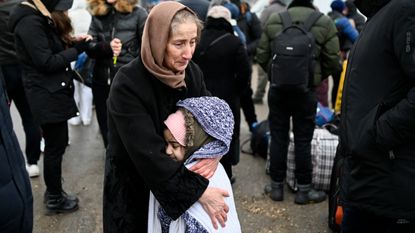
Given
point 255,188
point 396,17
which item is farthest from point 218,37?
point 396,17

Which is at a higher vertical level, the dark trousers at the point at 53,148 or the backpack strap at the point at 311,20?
the backpack strap at the point at 311,20

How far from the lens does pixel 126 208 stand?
196cm

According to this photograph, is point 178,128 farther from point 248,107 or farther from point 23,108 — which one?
point 248,107

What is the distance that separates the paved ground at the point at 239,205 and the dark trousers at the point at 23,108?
0.30 m

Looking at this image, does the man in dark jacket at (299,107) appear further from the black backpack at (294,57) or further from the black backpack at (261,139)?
the black backpack at (261,139)

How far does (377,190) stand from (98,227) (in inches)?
93.4

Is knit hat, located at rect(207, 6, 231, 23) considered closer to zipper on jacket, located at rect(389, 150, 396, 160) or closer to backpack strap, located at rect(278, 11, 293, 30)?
backpack strap, located at rect(278, 11, 293, 30)

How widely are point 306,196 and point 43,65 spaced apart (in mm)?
2558

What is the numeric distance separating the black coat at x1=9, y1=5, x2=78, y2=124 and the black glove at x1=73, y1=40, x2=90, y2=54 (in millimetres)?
70

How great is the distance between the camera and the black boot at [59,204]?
12.2 feet

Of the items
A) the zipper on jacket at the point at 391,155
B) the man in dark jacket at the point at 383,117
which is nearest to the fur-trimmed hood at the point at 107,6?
the man in dark jacket at the point at 383,117

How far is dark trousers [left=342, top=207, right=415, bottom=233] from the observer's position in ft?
6.99

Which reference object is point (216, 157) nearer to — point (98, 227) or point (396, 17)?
point (396, 17)

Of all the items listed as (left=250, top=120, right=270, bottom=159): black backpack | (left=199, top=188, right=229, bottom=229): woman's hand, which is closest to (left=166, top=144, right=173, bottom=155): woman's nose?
(left=199, top=188, right=229, bottom=229): woman's hand
